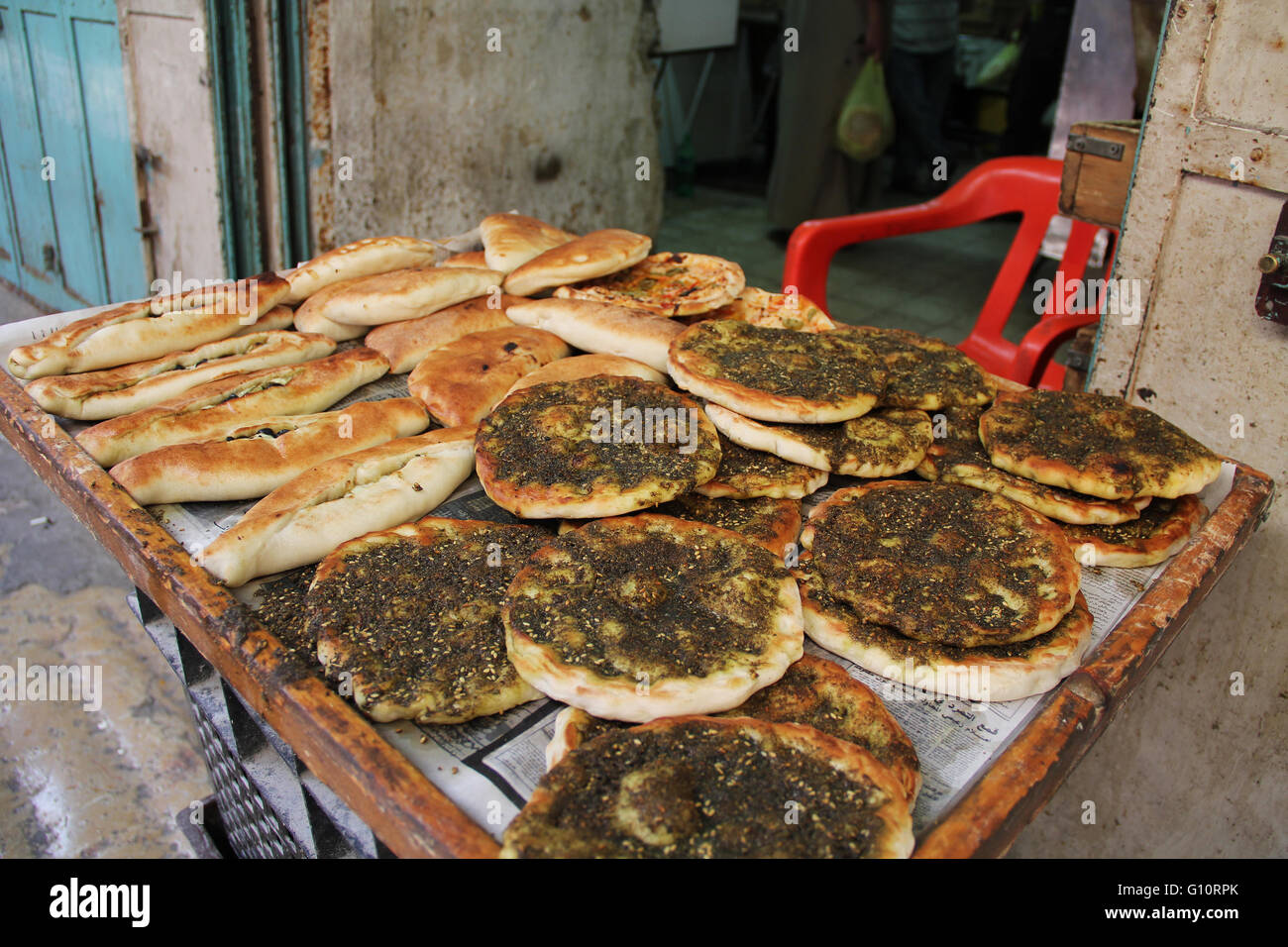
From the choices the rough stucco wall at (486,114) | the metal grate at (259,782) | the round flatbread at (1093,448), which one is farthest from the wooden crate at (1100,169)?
the rough stucco wall at (486,114)

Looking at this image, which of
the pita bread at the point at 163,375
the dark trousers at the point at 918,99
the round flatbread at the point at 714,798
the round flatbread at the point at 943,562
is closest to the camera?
the round flatbread at the point at 714,798

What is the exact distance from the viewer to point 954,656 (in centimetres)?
157

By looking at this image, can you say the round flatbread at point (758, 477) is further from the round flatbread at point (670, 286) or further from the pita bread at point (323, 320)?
the pita bread at point (323, 320)

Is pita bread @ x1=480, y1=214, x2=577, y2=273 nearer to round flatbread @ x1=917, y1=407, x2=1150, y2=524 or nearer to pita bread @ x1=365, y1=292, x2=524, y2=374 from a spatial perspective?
pita bread @ x1=365, y1=292, x2=524, y2=374

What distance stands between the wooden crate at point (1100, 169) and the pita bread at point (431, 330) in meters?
1.84

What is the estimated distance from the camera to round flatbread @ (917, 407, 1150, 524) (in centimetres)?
194

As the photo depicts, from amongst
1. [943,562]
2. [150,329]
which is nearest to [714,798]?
[943,562]

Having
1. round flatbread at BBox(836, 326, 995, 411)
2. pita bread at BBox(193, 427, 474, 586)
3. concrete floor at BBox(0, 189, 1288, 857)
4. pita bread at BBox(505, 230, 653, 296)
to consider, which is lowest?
concrete floor at BBox(0, 189, 1288, 857)

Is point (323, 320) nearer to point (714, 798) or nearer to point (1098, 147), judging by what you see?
point (714, 798)

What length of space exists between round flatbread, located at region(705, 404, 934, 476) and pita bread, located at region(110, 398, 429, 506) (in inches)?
31.9

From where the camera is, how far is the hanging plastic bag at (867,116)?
22.1ft

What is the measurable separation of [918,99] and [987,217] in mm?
4745

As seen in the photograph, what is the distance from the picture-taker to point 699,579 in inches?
63.4

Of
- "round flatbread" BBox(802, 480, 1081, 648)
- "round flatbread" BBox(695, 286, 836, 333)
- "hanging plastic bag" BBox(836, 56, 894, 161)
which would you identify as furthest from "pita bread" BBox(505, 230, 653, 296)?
"hanging plastic bag" BBox(836, 56, 894, 161)
